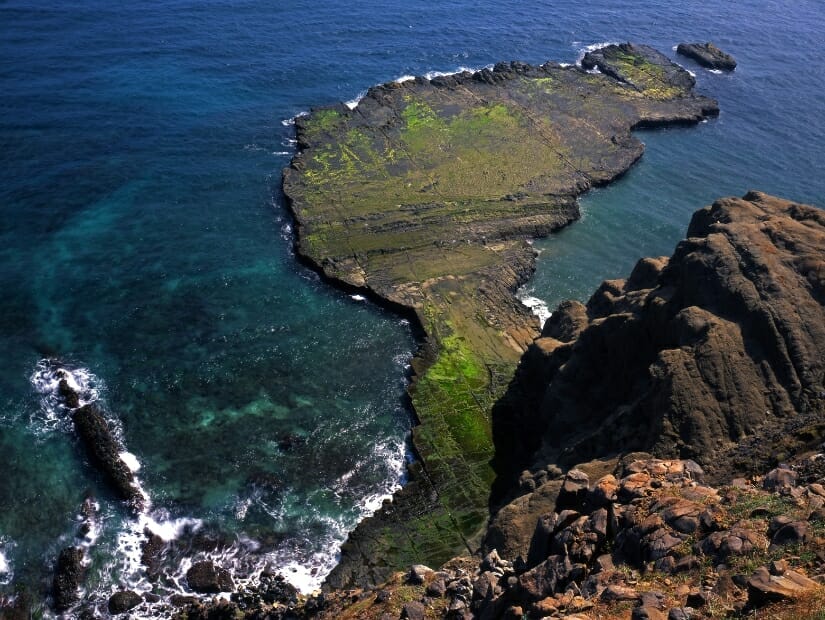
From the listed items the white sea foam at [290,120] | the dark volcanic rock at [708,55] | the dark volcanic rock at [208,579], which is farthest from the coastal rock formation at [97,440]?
the dark volcanic rock at [708,55]

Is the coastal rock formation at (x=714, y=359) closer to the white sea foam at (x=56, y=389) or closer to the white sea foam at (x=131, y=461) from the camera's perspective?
the white sea foam at (x=131, y=461)

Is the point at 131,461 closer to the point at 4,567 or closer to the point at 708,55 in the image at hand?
the point at 4,567

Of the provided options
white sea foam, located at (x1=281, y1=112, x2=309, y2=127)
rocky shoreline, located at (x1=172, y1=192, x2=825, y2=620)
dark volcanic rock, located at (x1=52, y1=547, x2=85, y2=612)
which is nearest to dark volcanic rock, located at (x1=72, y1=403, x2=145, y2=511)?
dark volcanic rock, located at (x1=52, y1=547, x2=85, y2=612)

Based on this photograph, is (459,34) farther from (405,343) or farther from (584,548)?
(584,548)

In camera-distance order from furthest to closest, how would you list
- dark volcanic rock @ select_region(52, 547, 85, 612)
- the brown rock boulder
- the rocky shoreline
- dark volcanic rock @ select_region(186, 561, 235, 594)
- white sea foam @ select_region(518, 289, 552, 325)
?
white sea foam @ select_region(518, 289, 552, 325)
dark volcanic rock @ select_region(186, 561, 235, 594)
dark volcanic rock @ select_region(52, 547, 85, 612)
the rocky shoreline
the brown rock boulder

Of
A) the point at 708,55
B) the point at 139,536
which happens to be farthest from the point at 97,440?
the point at 708,55

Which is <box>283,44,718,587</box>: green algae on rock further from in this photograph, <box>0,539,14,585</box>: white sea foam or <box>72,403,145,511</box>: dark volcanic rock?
<box>0,539,14,585</box>: white sea foam
